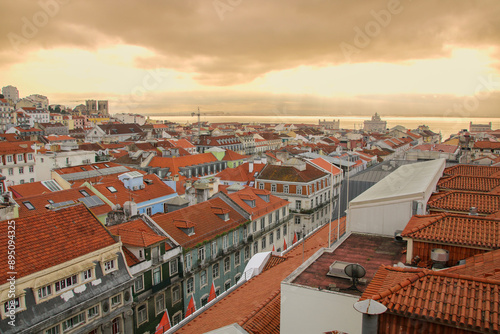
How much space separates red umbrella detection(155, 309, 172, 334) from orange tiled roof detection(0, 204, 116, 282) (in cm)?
516

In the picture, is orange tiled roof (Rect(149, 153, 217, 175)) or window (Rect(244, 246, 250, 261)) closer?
window (Rect(244, 246, 250, 261))

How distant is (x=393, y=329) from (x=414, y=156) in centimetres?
4446

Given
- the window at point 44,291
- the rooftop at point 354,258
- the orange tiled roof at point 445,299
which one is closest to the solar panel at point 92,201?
the window at point 44,291

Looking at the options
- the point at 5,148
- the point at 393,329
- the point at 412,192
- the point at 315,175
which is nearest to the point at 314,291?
the point at 393,329

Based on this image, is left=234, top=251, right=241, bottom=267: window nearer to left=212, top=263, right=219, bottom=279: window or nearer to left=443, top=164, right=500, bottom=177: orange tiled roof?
left=212, top=263, right=219, bottom=279: window

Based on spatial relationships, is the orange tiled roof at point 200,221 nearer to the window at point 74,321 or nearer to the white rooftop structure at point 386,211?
the window at point 74,321

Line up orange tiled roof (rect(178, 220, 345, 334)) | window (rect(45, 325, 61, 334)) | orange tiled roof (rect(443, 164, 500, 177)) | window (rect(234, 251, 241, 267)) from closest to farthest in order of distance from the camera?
orange tiled roof (rect(178, 220, 345, 334)) → window (rect(45, 325, 61, 334)) → window (rect(234, 251, 241, 267)) → orange tiled roof (rect(443, 164, 500, 177))

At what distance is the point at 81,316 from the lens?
15.7m

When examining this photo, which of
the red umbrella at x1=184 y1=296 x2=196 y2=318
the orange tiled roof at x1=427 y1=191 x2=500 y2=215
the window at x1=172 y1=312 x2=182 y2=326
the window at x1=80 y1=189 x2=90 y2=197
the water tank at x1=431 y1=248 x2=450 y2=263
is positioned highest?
the orange tiled roof at x1=427 y1=191 x2=500 y2=215

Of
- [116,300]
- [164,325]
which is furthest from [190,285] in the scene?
[116,300]

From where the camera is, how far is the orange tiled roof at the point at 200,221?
23031mm

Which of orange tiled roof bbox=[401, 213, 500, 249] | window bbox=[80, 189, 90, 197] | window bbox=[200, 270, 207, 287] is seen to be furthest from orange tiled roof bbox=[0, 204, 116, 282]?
orange tiled roof bbox=[401, 213, 500, 249]

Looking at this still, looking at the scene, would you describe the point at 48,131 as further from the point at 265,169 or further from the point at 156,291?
the point at 156,291

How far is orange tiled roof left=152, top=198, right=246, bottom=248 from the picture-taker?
23.0 meters
